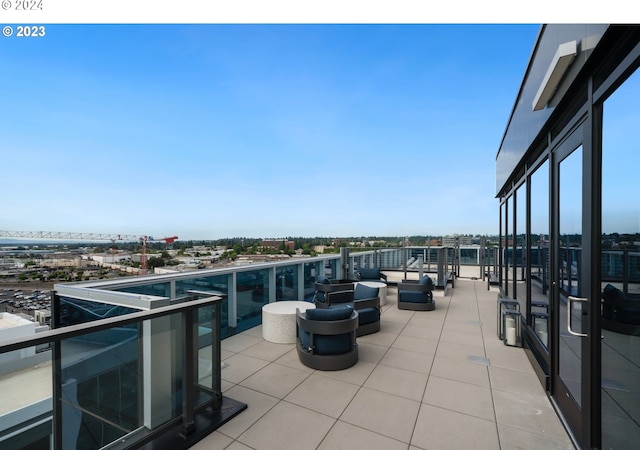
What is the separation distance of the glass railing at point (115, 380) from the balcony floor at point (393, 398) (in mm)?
409

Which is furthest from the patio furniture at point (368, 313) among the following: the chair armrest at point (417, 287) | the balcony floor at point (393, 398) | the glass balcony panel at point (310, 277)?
the glass balcony panel at point (310, 277)

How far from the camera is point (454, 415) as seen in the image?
2.64 m

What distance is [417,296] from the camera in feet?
22.1

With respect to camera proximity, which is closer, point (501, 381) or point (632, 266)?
point (632, 266)

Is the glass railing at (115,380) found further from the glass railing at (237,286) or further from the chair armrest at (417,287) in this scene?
the chair armrest at (417,287)

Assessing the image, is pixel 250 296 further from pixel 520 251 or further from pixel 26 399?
pixel 520 251

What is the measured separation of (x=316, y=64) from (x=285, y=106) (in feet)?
9.99

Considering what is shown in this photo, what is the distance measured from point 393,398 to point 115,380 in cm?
250

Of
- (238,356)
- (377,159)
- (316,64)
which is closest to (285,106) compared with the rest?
(316,64)

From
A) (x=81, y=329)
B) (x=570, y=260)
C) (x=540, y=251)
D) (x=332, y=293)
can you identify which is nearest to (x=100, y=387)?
(x=81, y=329)

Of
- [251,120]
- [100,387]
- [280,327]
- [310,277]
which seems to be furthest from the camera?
[251,120]

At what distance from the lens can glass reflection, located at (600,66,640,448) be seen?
1549mm

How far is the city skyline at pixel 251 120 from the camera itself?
6016 millimetres

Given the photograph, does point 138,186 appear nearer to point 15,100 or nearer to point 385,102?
point 15,100
